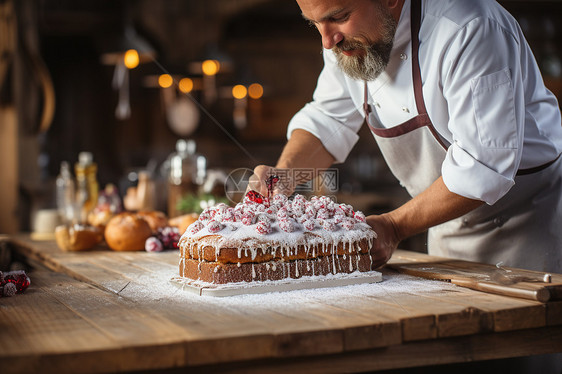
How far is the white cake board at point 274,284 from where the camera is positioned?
1.60 metres

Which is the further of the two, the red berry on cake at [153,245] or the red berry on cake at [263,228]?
the red berry on cake at [153,245]

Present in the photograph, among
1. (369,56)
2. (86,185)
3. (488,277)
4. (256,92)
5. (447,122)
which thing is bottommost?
(488,277)

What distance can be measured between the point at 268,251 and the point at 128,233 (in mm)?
939

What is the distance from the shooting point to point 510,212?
85.4 inches

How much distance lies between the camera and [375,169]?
9.08 m

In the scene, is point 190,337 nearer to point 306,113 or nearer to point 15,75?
point 306,113

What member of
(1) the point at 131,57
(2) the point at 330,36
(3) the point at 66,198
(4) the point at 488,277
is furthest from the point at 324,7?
(1) the point at 131,57

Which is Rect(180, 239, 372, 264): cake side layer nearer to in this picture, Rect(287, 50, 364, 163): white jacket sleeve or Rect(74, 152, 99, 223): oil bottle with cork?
Rect(287, 50, 364, 163): white jacket sleeve

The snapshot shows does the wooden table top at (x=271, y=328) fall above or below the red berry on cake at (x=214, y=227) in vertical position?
below

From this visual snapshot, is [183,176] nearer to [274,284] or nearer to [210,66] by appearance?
[274,284]

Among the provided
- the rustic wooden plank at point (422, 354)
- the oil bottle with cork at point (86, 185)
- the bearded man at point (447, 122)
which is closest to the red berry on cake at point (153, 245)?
the bearded man at point (447, 122)

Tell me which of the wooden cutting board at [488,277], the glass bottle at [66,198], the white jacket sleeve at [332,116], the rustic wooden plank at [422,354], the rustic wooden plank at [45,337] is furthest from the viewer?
the glass bottle at [66,198]

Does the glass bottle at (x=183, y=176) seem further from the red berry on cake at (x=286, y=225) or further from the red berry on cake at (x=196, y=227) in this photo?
the red berry on cake at (x=286, y=225)

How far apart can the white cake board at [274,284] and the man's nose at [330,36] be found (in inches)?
24.9
